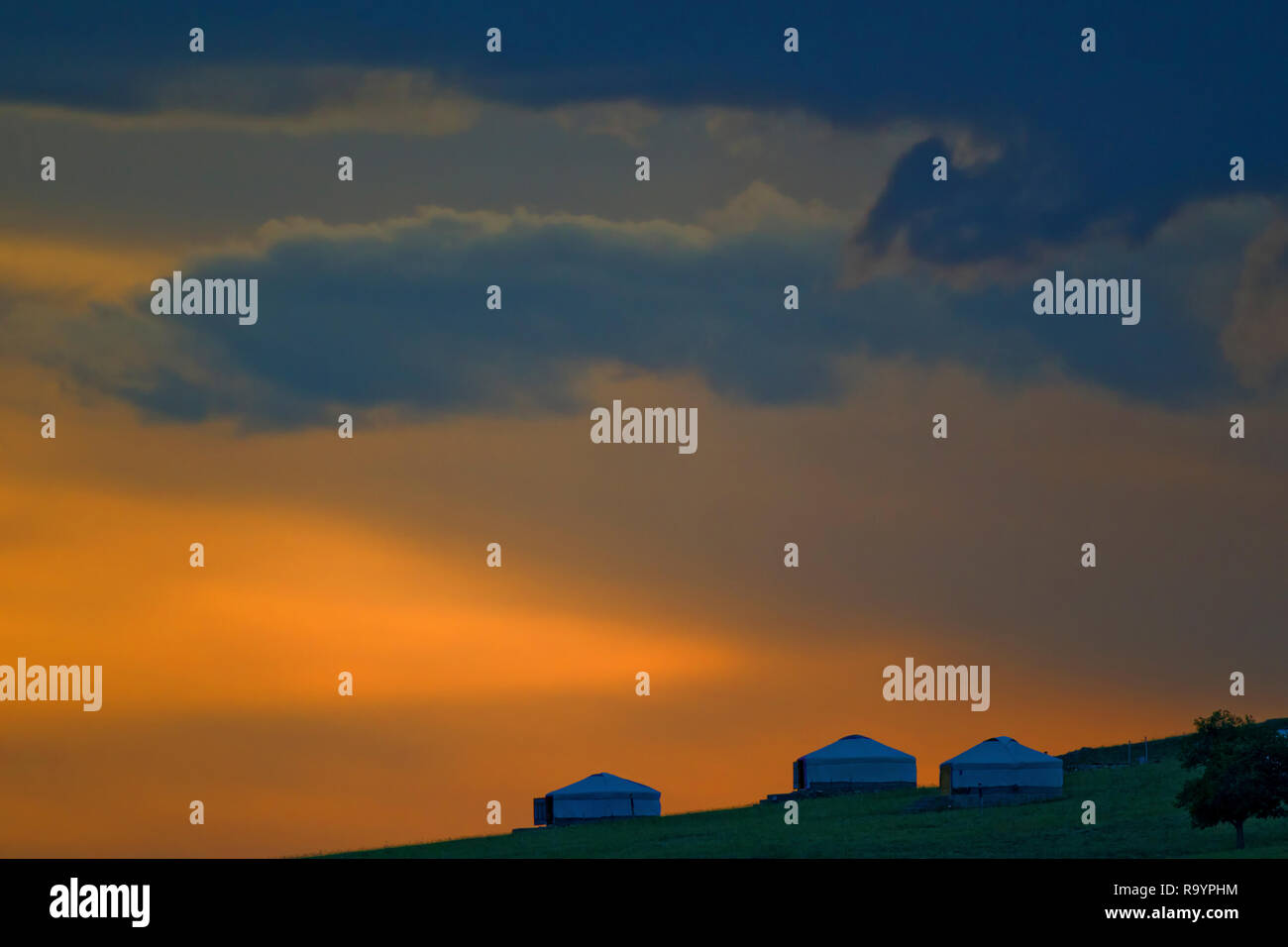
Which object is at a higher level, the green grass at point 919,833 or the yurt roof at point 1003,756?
the yurt roof at point 1003,756

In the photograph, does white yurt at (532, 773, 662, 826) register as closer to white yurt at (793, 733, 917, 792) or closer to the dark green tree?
white yurt at (793, 733, 917, 792)

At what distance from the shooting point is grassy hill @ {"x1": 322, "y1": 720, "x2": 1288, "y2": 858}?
6969 cm

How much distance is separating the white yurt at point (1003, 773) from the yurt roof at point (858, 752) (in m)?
11.2

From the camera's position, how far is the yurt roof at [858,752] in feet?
353

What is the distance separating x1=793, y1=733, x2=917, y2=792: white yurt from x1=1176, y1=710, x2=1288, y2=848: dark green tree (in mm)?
39209

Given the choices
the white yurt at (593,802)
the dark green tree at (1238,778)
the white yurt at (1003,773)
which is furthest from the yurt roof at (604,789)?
the dark green tree at (1238,778)

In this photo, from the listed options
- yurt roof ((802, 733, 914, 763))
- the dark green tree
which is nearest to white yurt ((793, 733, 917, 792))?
yurt roof ((802, 733, 914, 763))

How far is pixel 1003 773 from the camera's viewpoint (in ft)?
310

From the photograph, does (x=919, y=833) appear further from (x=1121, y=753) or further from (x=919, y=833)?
(x=1121, y=753)

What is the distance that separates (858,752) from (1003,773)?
48.2 ft

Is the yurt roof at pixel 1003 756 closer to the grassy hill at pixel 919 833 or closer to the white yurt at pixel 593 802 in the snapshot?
the grassy hill at pixel 919 833

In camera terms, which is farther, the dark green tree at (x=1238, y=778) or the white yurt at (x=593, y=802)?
the white yurt at (x=593, y=802)
